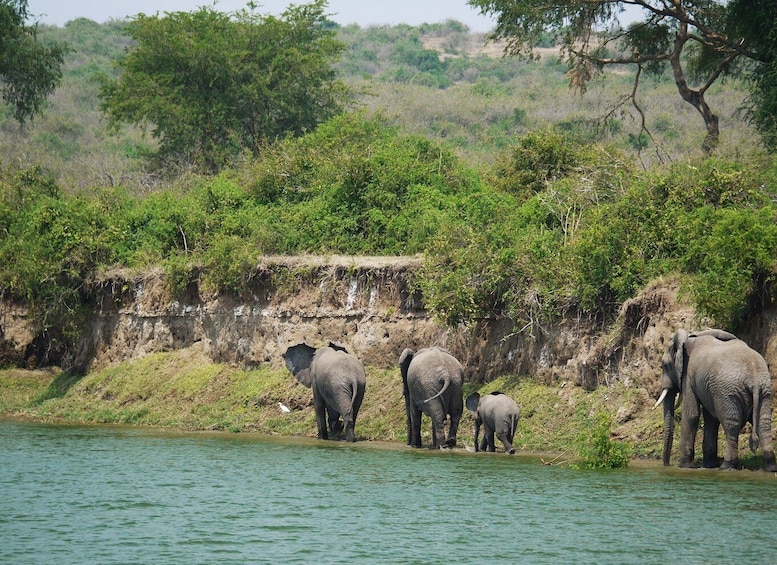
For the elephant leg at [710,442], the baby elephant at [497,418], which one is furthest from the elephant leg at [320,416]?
the elephant leg at [710,442]

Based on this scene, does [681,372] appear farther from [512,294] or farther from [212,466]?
[212,466]

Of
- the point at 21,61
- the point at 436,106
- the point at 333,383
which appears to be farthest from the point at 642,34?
the point at 436,106

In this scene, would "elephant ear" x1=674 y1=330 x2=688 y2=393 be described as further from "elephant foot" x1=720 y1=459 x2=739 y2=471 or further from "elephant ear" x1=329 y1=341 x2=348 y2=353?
"elephant ear" x1=329 y1=341 x2=348 y2=353

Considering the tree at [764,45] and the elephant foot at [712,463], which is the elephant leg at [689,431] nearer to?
the elephant foot at [712,463]

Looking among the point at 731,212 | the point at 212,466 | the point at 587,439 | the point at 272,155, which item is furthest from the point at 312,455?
the point at 272,155

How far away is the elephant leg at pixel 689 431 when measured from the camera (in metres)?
18.1

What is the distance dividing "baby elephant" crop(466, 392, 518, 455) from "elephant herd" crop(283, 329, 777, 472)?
15mm

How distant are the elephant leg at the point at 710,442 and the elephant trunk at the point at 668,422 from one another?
1.82ft

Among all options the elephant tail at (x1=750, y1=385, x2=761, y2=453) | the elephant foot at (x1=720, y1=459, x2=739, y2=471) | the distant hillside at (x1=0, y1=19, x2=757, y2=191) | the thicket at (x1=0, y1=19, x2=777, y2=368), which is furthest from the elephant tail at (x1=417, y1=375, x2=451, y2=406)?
the distant hillside at (x1=0, y1=19, x2=757, y2=191)

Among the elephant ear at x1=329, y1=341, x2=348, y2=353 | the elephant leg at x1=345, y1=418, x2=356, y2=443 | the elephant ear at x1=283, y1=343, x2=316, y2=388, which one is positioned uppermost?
the elephant ear at x1=329, y1=341, x2=348, y2=353

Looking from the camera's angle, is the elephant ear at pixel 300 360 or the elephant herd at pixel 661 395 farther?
the elephant ear at pixel 300 360

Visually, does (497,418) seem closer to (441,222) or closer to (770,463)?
(770,463)

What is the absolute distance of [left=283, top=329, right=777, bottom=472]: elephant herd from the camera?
17141 mm

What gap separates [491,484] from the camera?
17219 millimetres
